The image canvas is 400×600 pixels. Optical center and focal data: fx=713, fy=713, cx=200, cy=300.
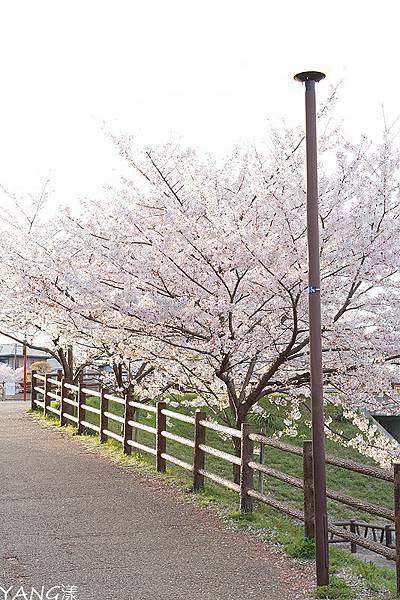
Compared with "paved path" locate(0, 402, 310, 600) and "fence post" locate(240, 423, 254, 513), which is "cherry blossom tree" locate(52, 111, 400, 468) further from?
"paved path" locate(0, 402, 310, 600)

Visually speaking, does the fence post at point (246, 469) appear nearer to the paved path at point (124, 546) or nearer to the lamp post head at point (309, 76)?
the paved path at point (124, 546)

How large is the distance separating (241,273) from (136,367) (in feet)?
26.5

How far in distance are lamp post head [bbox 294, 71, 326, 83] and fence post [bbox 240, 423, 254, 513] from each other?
11.8ft

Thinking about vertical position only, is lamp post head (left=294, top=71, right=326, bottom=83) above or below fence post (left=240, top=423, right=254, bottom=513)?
above

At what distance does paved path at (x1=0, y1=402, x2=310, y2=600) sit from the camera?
5.10 m

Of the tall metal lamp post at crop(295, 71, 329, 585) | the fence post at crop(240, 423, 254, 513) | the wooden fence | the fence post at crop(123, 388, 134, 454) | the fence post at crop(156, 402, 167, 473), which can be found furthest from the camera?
the fence post at crop(123, 388, 134, 454)

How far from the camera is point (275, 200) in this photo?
7719 millimetres

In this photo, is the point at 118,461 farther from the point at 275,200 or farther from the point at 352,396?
the point at 275,200

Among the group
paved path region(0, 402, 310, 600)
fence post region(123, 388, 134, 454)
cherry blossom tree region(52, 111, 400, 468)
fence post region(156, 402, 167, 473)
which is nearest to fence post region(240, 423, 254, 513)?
paved path region(0, 402, 310, 600)

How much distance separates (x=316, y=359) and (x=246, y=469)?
2684 mm

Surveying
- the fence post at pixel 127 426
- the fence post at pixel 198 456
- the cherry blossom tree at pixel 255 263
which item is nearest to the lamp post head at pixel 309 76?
the cherry blossom tree at pixel 255 263

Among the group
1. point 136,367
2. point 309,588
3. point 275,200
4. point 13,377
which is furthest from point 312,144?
point 13,377

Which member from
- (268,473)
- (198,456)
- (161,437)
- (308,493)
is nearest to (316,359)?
(308,493)

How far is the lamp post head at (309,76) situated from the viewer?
16.5 ft
